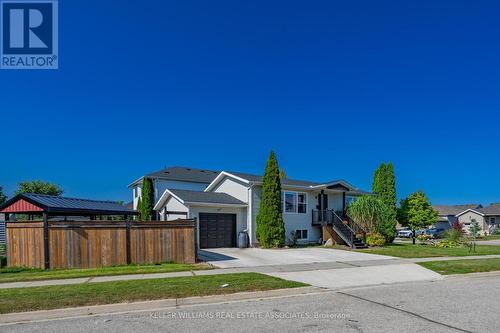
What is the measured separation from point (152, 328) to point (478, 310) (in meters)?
6.21

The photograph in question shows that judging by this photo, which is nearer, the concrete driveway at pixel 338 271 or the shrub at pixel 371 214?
the concrete driveway at pixel 338 271

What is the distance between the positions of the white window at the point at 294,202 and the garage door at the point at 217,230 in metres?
3.78

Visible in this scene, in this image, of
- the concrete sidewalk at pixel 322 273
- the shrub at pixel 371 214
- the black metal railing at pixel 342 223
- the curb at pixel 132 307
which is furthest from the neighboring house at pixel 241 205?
the curb at pixel 132 307

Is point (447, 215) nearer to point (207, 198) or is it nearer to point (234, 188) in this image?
point (234, 188)

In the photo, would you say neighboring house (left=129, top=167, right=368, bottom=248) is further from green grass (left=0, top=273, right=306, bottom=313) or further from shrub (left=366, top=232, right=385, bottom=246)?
green grass (left=0, top=273, right=306, bottom=313)

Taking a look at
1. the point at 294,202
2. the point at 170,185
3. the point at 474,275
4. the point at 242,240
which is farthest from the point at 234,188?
the point at 474,275

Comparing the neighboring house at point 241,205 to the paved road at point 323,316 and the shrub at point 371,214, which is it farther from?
the paved road at point 323,316

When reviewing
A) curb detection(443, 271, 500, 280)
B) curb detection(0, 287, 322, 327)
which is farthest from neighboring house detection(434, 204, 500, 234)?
curb detection(0, 287, 322, 327)

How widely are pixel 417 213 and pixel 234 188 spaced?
1473 centimetres

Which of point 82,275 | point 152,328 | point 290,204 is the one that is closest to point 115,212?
point 82,275

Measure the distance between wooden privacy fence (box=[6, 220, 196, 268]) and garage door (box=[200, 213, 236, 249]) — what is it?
7.62 metres

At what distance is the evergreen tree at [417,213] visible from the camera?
97.3ft

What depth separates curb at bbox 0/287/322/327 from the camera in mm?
7170

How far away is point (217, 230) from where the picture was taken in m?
23.6
